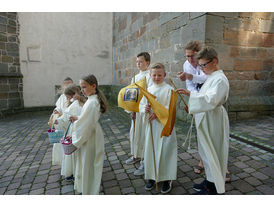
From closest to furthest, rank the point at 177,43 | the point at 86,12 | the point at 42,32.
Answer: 1. the point at 177,43
2. the point at 42,32
3. the point at 86,12

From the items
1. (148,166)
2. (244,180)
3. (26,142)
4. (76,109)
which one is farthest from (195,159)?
(26,142)

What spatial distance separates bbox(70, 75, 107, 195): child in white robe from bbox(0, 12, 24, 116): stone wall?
7263 mm

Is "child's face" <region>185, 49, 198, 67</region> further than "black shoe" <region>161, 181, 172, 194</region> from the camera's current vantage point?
Yes

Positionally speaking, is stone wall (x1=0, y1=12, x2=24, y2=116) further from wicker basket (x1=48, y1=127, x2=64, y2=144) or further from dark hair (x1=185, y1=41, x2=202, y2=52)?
dark hair (x1=185, y1=41, x2=202, y2=52)

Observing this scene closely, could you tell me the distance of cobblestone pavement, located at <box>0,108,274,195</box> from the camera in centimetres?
248

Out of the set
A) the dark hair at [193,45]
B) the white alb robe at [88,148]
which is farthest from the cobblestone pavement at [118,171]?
the dark hair at [193,45]

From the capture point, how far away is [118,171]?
2963mm

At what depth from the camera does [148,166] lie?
2438mm

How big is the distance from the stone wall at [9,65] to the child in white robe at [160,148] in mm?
7692

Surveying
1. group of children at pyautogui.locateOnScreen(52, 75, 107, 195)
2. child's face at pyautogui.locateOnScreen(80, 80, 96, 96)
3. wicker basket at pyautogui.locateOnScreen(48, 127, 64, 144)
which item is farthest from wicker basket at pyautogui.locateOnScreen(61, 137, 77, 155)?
child's face at pyautogui.locateOnScreen(80, 80, 96, 96)

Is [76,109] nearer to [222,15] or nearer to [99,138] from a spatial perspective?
[99,138]

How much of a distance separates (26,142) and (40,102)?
5.42m

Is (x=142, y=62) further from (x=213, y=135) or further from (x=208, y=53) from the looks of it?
(x=213, y=135)

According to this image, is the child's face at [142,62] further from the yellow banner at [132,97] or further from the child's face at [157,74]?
Answer: the child's face at [157,74]
